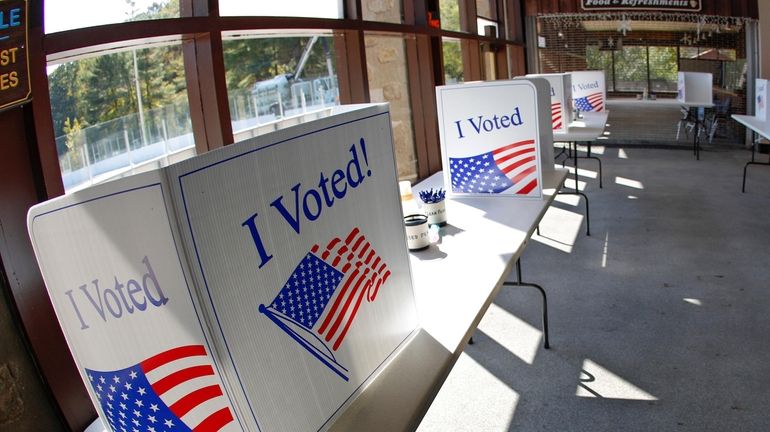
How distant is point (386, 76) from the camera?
13.7 feet

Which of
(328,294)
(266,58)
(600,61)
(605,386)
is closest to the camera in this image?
(328,294)

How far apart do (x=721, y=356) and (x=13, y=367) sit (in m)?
2.92

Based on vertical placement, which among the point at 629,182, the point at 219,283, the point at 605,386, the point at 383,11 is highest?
the point at 383,11

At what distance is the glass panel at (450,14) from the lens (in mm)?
5500

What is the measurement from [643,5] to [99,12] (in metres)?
8.99

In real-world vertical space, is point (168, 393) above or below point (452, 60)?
below

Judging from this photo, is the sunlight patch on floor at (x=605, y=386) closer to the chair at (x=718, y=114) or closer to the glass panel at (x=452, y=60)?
the glass panel at (x=452, y=60)

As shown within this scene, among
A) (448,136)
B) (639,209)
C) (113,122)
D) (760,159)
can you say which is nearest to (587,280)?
(448,136)

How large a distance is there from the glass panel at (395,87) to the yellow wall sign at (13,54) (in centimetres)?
253

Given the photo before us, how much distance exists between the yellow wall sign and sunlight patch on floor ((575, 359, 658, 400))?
94.4 inches

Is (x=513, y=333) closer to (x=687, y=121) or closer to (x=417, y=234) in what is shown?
(x=417, y=234)

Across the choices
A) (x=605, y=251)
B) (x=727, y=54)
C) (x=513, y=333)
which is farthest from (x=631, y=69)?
(x=513, y=333)

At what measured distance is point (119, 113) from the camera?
6.41ft

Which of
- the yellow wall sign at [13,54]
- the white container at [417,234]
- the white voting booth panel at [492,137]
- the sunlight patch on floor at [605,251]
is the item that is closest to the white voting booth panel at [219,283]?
the yellow wall sign at [13,54]
